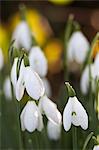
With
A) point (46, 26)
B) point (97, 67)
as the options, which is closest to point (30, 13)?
point (46, 26)

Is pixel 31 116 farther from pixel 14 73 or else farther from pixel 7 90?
pixel 7 90

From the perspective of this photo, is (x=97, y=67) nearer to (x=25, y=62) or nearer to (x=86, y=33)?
(x=25, y=62)

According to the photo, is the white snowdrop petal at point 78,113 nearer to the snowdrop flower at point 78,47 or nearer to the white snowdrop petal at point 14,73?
the white snowdrop petal at point 14,73

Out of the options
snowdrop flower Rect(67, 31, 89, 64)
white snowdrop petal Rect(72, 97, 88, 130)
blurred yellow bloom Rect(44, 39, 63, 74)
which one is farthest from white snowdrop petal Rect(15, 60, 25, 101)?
blurred yellow bloom Rect(44, 39, 63, 74)

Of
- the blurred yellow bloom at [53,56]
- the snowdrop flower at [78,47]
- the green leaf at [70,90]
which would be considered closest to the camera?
the green leaf at [70,90]

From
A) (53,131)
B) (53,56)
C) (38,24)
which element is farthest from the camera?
(38,24)

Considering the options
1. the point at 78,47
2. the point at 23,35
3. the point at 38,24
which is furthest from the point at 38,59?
the point at 38,24

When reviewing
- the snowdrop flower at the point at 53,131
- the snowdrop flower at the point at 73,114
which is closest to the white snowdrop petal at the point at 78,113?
the snowdrop flower at the point at 73,114
